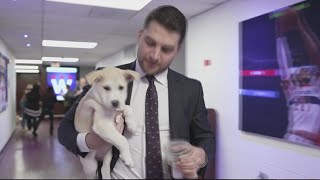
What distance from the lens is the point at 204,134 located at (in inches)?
36.9

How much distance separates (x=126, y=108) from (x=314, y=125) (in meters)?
1.74

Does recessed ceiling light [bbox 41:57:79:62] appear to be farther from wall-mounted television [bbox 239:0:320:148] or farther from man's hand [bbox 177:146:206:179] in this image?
wall-mounted television [bbox 239:0:320:148]

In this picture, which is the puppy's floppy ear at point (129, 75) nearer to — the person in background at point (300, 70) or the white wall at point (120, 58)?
the white wall at point (120, 58)

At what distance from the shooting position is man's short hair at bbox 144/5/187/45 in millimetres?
719

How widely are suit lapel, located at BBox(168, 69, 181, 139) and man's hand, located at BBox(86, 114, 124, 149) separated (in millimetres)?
140

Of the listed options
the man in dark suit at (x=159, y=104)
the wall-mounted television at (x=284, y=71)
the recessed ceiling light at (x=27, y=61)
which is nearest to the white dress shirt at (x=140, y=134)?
the man in dark suit at (x=159, y=104)

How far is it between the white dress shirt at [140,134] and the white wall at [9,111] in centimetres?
26

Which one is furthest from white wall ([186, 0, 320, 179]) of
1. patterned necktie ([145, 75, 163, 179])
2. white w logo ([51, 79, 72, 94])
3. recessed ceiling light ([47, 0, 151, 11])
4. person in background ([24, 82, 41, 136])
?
person in background ([24, 82, 41, 136])

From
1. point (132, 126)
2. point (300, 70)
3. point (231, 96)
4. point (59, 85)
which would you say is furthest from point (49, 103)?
point (300, 70)

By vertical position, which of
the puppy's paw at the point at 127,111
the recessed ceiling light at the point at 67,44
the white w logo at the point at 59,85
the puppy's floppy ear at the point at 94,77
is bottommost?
the puppy's paw at the point at 127,111

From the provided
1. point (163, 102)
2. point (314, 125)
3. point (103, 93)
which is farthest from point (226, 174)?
point (103, 93)

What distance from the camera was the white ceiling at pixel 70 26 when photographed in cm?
82

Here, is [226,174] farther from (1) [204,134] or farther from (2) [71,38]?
(2) [71,38]

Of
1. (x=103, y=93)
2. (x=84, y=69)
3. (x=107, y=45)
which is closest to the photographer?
(x=103, y=93)
